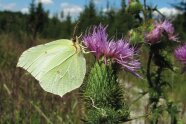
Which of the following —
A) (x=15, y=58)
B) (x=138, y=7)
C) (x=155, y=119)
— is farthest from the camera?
(x=15, y=58)

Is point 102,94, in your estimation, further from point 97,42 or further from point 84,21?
point 84,21

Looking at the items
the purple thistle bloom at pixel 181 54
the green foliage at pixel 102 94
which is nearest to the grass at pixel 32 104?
the purple thistle bloom at pixel 181 54

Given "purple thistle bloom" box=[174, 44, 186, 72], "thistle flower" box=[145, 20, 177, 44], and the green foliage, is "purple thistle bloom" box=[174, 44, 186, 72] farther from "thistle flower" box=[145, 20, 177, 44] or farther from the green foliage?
the green foliage

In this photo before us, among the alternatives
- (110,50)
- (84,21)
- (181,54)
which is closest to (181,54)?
(181,54)

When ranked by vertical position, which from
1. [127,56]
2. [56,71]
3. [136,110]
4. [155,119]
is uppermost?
[127,56]

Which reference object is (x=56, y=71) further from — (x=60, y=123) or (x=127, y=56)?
(x=60, y=123)

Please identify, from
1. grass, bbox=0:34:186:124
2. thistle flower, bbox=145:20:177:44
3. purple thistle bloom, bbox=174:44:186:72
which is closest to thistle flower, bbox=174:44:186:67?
purple thistle bloom, bbox=174:44:186:72

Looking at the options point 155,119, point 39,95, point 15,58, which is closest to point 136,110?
point 39,95
